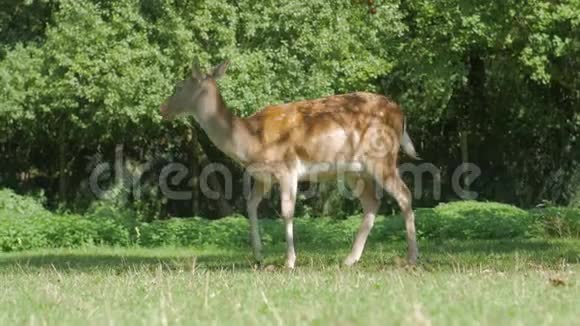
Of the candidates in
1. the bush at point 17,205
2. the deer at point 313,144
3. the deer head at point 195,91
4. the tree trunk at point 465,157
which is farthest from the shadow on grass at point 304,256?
the tree trunk at point 465,157

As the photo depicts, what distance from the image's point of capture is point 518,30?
25.7m

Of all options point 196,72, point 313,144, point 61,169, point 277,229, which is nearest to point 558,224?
point 277,229

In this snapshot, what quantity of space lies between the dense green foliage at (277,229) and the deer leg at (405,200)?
4130mm

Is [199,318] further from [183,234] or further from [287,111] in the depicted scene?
[183,234]

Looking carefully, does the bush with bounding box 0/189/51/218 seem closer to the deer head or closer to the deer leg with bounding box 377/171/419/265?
the deer head

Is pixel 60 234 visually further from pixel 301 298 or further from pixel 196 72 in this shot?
pixel 301 298

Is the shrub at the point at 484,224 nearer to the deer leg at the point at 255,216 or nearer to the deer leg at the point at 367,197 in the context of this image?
the deer leg at the point at 367,197

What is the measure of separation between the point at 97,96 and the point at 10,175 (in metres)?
5.70

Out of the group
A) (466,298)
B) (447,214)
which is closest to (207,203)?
(447,214)

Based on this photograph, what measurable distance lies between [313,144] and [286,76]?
11746mm

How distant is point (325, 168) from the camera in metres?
13.0

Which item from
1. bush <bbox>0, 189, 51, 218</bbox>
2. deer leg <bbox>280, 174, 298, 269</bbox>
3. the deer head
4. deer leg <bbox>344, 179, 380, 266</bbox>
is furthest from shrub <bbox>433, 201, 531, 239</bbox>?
bush <bbox>0, 189, 51, 218</bbox>

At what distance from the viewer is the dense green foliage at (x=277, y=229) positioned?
18.2m

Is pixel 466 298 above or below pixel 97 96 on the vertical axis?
below
